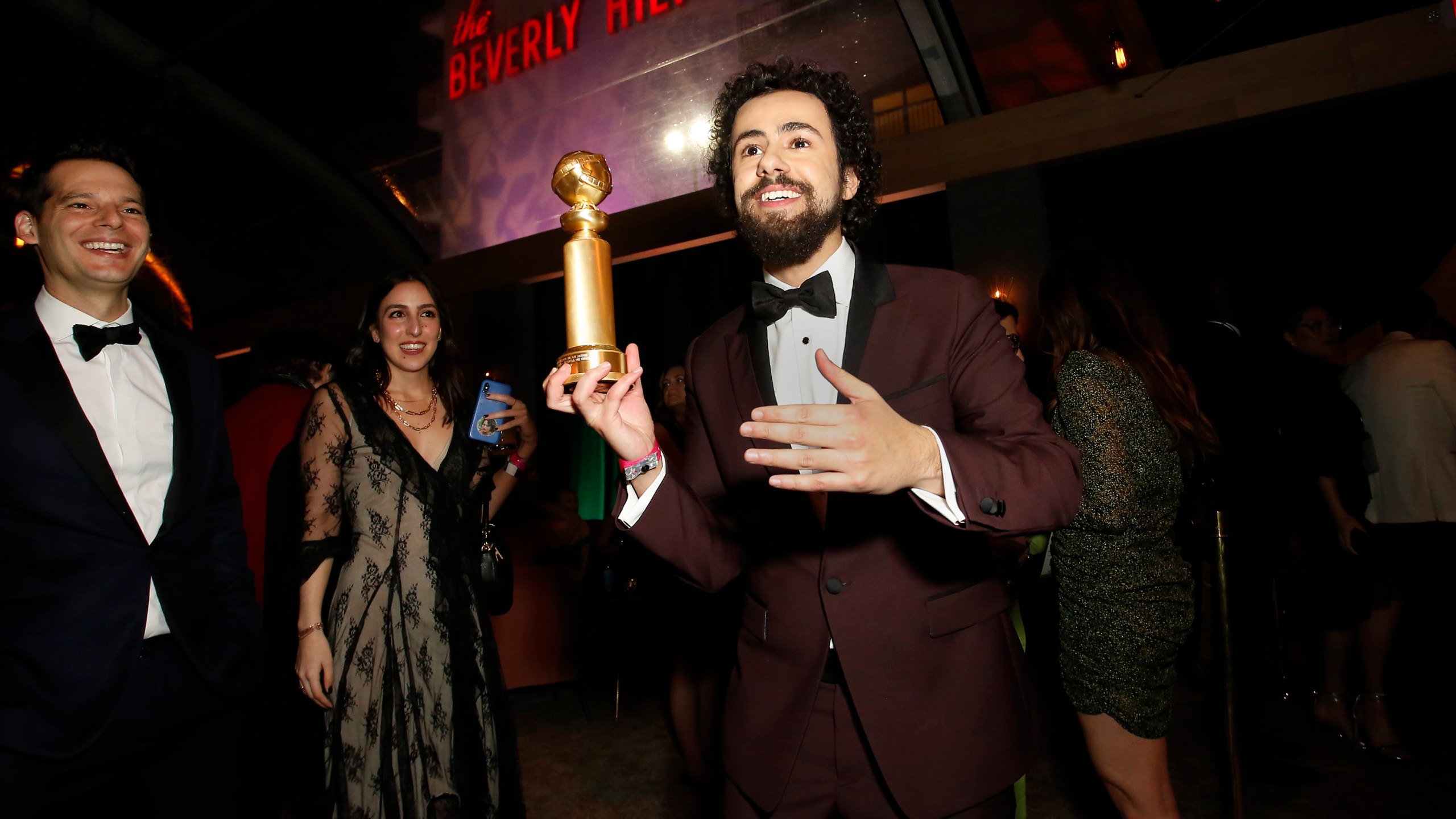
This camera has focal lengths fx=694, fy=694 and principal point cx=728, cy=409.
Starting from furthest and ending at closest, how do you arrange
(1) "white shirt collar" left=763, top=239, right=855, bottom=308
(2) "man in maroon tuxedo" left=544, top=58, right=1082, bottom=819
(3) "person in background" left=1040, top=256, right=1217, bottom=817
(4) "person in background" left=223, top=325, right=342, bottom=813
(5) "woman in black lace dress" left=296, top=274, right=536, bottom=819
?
(4) "person in background" left=223, top=325, right=342, bottom=813 → (5) "woman in black lace dress" left=296, top=274, right=536, bottom=819 → (3) "person in background" left=1040, top=256, right=1217, bottom=817 → (1) "white shirt collar" left=763, top=239, right=855, bottom=308 → (2) "man in maroon tuxedo" left=544, top=58, right=1082, bottom=819

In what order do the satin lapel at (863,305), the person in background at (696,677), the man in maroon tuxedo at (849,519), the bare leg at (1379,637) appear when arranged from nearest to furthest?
the man in maroon tuxedo at (849,519), the satin lapel at (863,305), the person in background at (696,677), the bare leg at (1379,637)

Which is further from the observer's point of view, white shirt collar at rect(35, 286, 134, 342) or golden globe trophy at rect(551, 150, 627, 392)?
white shirt collar at rect(35, 286, 134, 342)

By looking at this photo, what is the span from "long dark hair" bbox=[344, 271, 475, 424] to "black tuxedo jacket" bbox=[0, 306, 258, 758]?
82 cm

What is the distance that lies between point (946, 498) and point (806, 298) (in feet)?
1.82

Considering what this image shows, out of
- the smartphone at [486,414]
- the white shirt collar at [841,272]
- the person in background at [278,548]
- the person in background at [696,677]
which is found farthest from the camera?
the person in background at [696,677]

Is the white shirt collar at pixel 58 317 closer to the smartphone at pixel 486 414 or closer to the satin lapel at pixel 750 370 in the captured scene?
the smartphone at pixel 486 414

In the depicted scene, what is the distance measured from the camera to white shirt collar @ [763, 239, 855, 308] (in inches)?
59.2

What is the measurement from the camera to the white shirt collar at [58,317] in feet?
5.86

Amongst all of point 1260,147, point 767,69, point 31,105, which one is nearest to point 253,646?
point 767,69

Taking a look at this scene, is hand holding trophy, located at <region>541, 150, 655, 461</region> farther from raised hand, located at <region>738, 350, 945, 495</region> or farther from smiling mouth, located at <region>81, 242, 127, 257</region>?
smiling mouth, located at <region>81, 242, 127, 257</region>

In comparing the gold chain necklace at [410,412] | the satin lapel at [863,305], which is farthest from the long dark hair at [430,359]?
the satin lapel at [863,305]

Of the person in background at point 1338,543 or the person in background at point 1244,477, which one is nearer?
the person in background at point 1244,477

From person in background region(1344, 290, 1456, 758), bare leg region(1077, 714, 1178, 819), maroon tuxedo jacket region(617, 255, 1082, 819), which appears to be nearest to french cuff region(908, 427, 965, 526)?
maroon tuxedo jacket region(617, 255, 1082, 819)

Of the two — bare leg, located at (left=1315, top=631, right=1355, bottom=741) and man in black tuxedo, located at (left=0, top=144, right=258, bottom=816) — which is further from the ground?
man in black tuxedo, located at (left=0, top=144, right=258, bottom=816)
